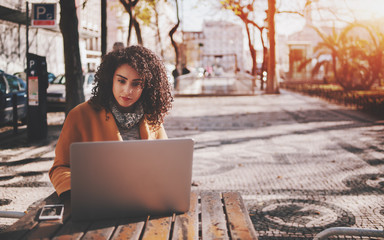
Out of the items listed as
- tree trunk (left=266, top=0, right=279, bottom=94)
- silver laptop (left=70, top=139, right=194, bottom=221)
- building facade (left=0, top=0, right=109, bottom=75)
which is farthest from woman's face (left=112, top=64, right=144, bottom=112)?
tree trunk (left=266, top=0, right=279, bottom=94)

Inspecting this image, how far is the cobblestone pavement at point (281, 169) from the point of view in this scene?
4.81 m

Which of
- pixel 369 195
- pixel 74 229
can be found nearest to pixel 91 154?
pixel 74 229

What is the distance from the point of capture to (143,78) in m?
2.73

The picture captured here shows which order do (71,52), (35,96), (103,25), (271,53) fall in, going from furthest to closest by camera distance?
1. (271,53)
2. (103,25)
3. (35,96)
4. (71,52)

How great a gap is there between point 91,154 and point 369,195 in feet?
15.0

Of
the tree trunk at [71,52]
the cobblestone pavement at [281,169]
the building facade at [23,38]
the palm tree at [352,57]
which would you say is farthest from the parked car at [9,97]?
the palm tree at [352,57]

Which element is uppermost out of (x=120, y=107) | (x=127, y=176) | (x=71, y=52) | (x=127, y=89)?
(x=71, y=52)

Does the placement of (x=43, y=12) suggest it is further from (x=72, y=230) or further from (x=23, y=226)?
(x=72, y=230)

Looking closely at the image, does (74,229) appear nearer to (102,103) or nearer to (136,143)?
(136,143)

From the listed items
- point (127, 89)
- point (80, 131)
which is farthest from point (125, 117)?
point (80, 131)

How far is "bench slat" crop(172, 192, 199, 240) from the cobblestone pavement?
2118 mm

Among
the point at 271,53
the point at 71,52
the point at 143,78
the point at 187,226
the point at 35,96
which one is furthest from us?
the point at 271,53

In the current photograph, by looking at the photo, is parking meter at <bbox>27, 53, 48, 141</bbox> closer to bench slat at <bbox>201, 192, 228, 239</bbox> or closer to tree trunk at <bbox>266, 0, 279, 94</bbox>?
bench slat at <bbox>201, 192, 228, 239</bbox>

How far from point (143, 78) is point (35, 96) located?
25.4 ft
